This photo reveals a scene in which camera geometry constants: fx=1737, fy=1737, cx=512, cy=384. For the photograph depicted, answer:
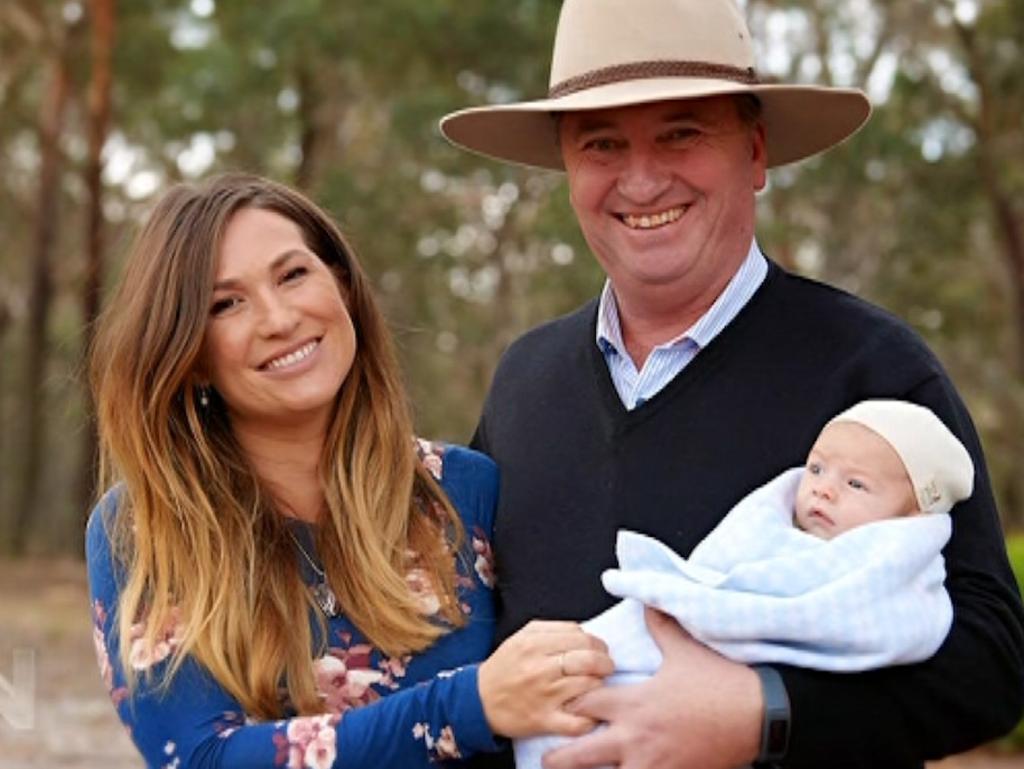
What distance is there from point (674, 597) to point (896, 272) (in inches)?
752

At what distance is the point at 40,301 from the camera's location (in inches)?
1011

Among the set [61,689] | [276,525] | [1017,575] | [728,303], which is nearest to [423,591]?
[276,525]

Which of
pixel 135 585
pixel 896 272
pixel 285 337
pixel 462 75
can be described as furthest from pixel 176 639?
pixel 896 272

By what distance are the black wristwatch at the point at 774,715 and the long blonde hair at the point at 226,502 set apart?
2.36 feet

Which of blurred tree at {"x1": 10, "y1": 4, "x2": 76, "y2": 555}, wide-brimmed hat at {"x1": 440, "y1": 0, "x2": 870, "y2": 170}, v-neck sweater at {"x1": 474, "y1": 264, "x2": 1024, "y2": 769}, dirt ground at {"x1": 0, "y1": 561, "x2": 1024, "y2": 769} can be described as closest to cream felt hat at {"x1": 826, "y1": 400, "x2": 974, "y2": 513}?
v-neck sweater at {"x1": 474, "y1": 264, "x2": 1024, "y2": 769}

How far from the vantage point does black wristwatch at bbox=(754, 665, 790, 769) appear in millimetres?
2752

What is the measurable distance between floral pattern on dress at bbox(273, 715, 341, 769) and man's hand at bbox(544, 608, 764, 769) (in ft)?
1.34

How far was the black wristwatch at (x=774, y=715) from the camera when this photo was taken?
108 inches

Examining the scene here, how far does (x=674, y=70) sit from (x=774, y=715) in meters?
1.26

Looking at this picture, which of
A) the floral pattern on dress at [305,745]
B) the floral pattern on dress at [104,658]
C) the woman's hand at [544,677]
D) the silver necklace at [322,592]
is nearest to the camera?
the woman's hand at [544,677]

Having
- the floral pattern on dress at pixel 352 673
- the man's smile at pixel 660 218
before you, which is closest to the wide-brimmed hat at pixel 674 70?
the man's smile at pixel 660 218

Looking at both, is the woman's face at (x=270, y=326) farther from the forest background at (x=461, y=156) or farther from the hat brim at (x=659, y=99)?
the forest background at (x=461, y=156)

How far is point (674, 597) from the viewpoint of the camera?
2.80m

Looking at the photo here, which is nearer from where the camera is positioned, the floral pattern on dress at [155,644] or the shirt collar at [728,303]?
the floral pattern on dress at [155,644]
